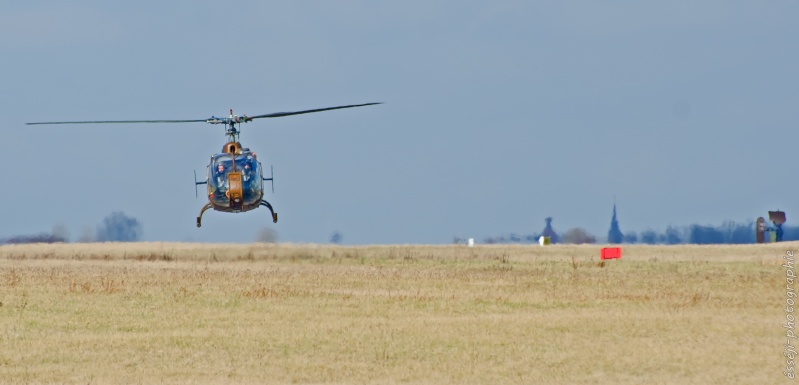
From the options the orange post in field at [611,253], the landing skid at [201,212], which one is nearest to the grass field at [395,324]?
the landing skid at [201,212]

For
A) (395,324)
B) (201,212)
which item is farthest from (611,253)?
(395,324)

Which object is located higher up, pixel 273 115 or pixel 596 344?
pixel 273 115

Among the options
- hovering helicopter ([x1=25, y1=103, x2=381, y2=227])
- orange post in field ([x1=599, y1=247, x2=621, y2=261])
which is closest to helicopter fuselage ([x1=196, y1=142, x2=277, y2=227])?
hovering helicopter ([x1=25, y1=103, x2=381, y2=227])

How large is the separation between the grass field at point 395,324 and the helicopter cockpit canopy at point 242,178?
9.18 ft

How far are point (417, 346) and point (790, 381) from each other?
6.95 meters

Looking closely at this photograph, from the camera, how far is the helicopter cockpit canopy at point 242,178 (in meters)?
42.0

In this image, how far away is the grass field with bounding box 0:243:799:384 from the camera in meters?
19.8

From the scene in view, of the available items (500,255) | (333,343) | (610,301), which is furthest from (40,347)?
(500,255)

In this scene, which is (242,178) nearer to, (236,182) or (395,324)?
(236,182)

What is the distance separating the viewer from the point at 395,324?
86.7 ft

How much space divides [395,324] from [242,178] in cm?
1665

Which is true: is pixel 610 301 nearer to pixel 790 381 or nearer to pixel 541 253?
pixel 790 381

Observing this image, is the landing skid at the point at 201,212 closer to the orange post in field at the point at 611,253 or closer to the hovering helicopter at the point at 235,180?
the hovering helicopter at the point at 235,180

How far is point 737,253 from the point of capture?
6612 cm
